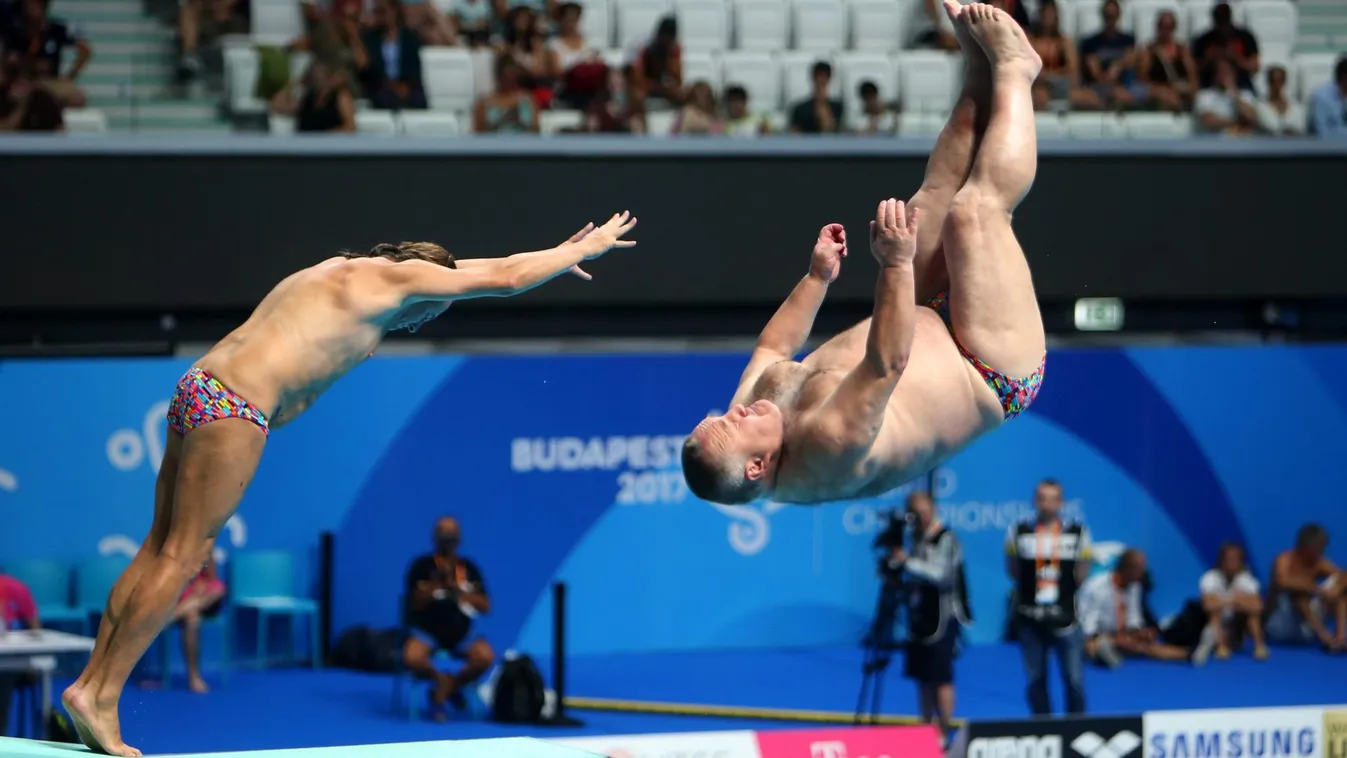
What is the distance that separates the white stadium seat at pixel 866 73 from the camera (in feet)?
36.6

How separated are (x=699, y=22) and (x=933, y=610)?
4.33m

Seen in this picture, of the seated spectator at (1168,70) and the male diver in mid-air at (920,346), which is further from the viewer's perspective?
the seated spectator at (1168,70)

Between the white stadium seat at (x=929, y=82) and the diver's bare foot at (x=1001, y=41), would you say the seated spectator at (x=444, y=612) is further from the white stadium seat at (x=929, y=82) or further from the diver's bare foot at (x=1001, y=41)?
the diver's bare foot at (x=1001, y=41)

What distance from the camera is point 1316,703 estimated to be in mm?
11445

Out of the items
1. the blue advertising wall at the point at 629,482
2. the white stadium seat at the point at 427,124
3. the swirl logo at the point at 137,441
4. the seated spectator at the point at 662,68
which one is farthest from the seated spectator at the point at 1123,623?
the swirl logo at the point at 137,441

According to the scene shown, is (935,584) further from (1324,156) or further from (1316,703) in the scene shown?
(1324,156)

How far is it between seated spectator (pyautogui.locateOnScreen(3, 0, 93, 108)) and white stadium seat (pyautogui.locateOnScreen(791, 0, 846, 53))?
4.71 meters

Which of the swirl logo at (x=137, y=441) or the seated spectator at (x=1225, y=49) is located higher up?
the seated spectator at (x=1225, y=49)

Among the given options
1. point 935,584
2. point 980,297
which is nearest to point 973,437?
point 980,297

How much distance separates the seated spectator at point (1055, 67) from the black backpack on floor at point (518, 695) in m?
4.99

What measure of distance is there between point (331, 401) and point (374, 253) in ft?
20.0

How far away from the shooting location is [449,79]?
35.7ft

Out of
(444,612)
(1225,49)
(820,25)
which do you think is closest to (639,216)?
(820,25)

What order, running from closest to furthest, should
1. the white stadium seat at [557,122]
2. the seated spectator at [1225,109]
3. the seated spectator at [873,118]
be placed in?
1. the white stadium seat at [557,122]
2. the seated spectator at [873,118]
3. the seated spectator at [1225,109]
